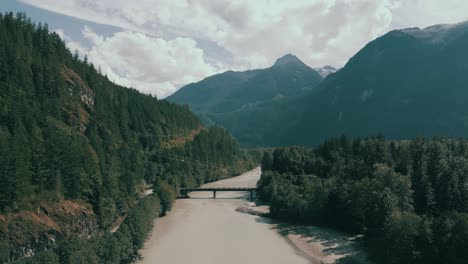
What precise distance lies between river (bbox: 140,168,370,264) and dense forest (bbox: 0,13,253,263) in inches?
202

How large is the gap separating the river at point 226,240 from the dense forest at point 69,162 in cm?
514

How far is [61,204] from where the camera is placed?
8094 cm

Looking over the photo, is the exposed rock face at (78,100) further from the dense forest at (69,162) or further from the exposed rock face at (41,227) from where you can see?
the exposed rock face at (41,227)

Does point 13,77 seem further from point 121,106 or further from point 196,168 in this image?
point 196,168

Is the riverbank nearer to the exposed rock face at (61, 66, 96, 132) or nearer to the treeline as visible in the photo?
the treeline

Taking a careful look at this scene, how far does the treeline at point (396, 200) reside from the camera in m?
64.2

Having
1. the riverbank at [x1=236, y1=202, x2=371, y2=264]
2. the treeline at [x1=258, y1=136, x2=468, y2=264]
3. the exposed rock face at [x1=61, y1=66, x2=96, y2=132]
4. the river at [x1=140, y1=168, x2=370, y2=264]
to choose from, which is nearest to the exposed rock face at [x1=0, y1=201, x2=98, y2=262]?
the river at [x1=140, y1=168, x2=370, y2=264]

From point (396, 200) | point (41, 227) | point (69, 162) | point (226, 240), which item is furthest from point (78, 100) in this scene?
point (396, 200)

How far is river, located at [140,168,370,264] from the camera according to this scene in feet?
255

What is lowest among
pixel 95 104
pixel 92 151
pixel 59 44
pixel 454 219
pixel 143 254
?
pixel 143 254

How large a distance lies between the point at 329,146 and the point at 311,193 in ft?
157

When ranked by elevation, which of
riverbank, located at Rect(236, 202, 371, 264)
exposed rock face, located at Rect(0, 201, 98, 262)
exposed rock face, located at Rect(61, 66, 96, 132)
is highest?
exposed rock face, located at Rect(61, 66, 96, 132)

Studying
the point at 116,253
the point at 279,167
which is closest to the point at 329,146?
the point at 279,167

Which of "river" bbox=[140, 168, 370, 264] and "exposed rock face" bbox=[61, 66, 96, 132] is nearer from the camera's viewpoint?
"river" bbox=[140, 168, 370, 264]
